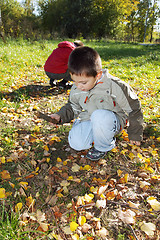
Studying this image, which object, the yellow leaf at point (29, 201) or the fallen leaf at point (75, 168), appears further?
the fallen leaf at point (75, 168)

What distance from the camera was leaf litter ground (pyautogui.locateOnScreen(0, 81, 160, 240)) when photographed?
1419 mm

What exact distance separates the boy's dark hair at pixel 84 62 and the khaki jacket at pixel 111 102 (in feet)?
0.63

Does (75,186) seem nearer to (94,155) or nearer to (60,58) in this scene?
(94,155)

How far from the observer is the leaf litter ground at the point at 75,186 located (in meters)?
1.42

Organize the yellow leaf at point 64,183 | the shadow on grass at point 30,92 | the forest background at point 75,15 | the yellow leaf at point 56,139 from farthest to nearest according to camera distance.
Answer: the forest background at point 75,15, the shadow on grass at point 30,92, the yellow leaf at point 56,139, the yellow leaf at point 64,183

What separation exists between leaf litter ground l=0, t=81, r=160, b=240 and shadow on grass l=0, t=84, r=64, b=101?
Answer: 3.04ft

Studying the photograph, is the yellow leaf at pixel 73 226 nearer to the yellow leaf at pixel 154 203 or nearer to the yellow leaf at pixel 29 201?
the yellow leaf at pixel 29 201

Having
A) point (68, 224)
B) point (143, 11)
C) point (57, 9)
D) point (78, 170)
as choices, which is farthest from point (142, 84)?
point (143, 11)

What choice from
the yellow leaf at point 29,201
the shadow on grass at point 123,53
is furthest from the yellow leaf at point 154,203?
the shadow on grass at point 123,53

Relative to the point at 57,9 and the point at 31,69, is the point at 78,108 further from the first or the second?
the point at 57,9

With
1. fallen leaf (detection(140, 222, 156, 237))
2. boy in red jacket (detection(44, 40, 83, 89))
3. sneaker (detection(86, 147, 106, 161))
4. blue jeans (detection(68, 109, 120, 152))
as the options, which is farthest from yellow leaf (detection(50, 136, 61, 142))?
boy in red jacket (detection(44, 40, 83, 89))

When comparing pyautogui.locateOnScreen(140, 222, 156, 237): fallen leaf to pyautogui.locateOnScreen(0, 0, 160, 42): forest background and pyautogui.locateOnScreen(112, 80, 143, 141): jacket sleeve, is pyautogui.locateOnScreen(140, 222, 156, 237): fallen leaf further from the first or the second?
pyautogui.locateOnScreen(0, 0, 160, 42): forest background

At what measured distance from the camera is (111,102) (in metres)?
1.97

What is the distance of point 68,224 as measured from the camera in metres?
1.44
